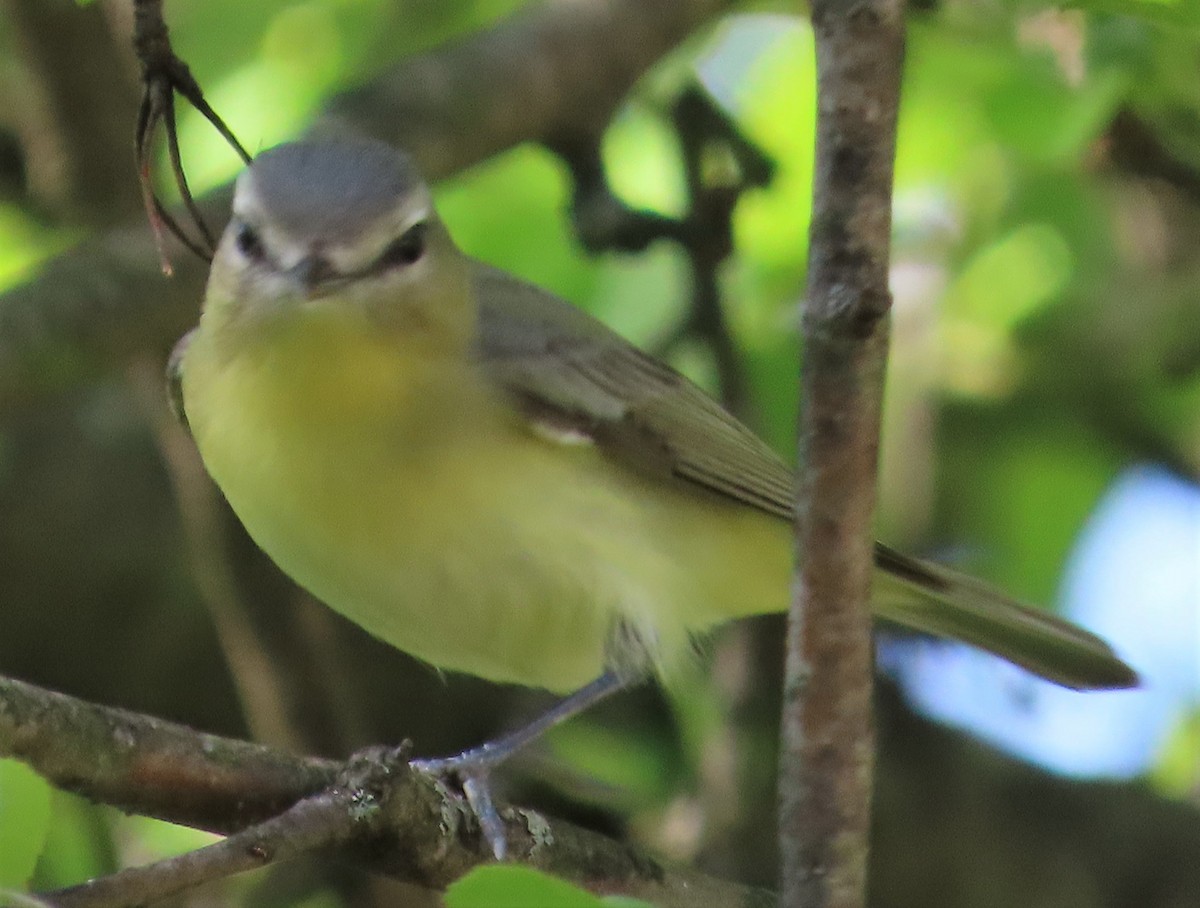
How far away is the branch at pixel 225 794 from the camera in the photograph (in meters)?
2.16

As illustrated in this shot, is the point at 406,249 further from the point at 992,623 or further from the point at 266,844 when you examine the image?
the point at 992,623

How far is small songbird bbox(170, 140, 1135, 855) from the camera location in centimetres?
339

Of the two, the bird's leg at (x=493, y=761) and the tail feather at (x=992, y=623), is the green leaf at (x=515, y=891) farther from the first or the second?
the tail feather at (x=992, y=623)

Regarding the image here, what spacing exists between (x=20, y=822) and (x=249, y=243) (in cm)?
184

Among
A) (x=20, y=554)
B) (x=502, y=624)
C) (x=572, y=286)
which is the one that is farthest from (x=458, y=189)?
(x=502, y=624)

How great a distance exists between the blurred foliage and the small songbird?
61 cm

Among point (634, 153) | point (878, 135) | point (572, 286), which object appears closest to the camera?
point (878, 135)

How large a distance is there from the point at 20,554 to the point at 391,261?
2.12 m

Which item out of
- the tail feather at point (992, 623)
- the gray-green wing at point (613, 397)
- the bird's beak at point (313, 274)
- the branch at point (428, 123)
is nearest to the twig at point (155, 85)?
the bird's beak at point (313, 274)

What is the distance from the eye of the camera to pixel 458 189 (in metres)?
5.27

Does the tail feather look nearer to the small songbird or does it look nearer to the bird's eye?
the small songbird

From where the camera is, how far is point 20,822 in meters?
1.80

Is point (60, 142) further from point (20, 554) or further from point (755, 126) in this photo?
point (755, 126)

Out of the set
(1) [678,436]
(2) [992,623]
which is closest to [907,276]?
(2) [992,623]
